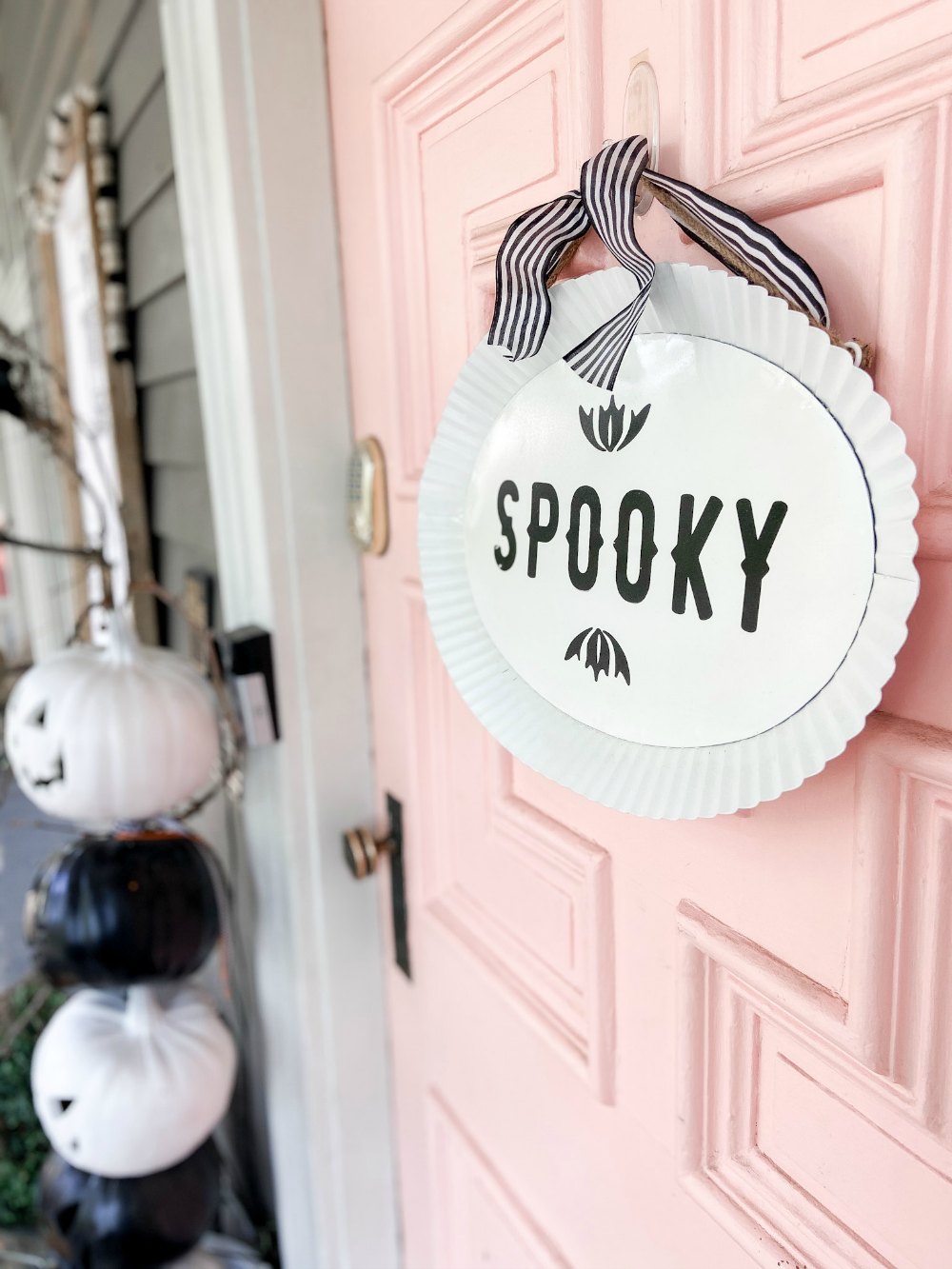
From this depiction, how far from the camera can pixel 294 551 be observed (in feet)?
2.99

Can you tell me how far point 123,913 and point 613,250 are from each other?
33.4 inches

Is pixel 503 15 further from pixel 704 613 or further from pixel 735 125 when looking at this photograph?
pixel 704 613

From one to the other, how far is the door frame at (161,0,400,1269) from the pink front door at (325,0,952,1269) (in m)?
0.04

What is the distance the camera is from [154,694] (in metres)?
0.91

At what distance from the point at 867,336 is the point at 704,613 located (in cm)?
14

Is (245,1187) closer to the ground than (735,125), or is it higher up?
closer to the ground

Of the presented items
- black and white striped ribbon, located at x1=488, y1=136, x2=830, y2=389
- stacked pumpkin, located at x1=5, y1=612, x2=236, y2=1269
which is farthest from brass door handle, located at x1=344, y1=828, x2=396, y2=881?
black and white striped ribbon, located at x1=488, y1=136, x2=830, y2=389

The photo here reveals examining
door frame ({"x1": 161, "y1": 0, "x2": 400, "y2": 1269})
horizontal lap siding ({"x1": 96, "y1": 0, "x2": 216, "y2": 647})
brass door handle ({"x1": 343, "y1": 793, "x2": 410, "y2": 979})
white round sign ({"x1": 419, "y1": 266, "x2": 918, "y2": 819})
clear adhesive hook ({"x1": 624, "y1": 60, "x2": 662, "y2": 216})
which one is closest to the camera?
white round sign ({"x1": 419, "y1": 266, "x2": 918, "y2": 819})

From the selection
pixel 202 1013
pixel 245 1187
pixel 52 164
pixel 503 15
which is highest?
pixel 52 164

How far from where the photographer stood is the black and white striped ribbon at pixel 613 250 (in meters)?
0.38

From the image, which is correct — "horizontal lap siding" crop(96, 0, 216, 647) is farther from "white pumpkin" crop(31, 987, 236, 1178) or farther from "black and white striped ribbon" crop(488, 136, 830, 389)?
"black and white striped ribbon" crop(488, 136, 830, 389)

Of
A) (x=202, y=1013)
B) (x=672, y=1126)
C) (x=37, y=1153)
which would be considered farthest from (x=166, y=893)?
(x=37, y=1153)

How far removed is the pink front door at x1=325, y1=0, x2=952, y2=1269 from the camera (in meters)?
0.38

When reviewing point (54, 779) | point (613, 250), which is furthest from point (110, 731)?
point (613, 250)
